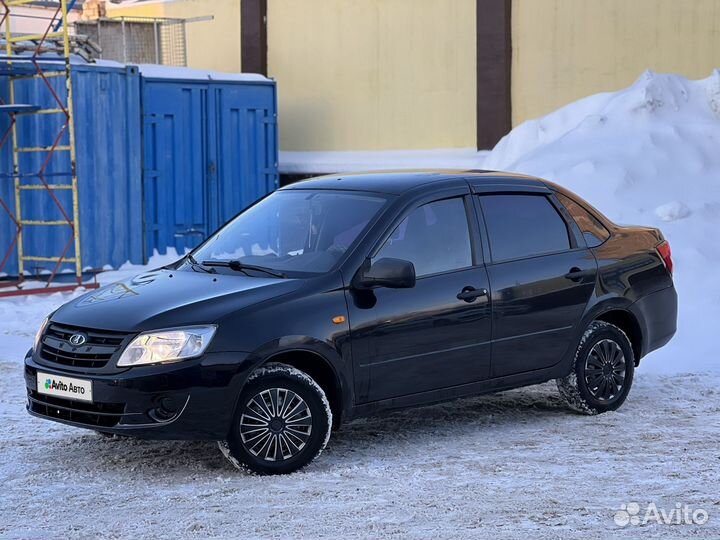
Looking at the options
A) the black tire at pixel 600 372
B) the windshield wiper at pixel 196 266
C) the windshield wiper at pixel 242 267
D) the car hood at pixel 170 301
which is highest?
the windshield wiper at pixel 242 267

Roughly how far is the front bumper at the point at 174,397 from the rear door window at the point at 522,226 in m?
2.05

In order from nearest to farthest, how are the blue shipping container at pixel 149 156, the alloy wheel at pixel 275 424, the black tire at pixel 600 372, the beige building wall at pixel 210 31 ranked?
the alloy wheel at pixel 275 424 → the black tire at pixel 600 372 → the blue shipping container at pixel 149 156 → the beige building wall at pixel 210 31

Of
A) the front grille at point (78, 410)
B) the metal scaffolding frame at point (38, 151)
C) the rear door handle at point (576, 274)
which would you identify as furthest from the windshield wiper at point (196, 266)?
the metal scaffolding frame at point (38, 151)

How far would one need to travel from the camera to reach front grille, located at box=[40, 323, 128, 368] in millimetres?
6379

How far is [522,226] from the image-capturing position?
7.83 metres

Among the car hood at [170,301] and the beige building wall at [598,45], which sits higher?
the beige building wall at [598,45]

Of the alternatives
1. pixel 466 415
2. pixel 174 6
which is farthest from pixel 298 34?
pixel 466 415

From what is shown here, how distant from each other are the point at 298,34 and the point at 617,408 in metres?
16.2

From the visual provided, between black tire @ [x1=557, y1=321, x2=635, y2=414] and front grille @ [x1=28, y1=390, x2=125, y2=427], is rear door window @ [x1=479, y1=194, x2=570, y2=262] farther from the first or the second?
front grille @ [x1=28, y1=390, x2=125, y2=427]

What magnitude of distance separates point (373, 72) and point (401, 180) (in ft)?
48.8

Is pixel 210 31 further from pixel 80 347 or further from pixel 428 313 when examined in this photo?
pixel 80 347

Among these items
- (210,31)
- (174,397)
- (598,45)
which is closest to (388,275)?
(174,397)

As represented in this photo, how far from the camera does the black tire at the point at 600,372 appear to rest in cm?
802

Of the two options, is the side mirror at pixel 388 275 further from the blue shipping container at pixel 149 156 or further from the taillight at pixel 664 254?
the blue shipping container at pixel 149 156
